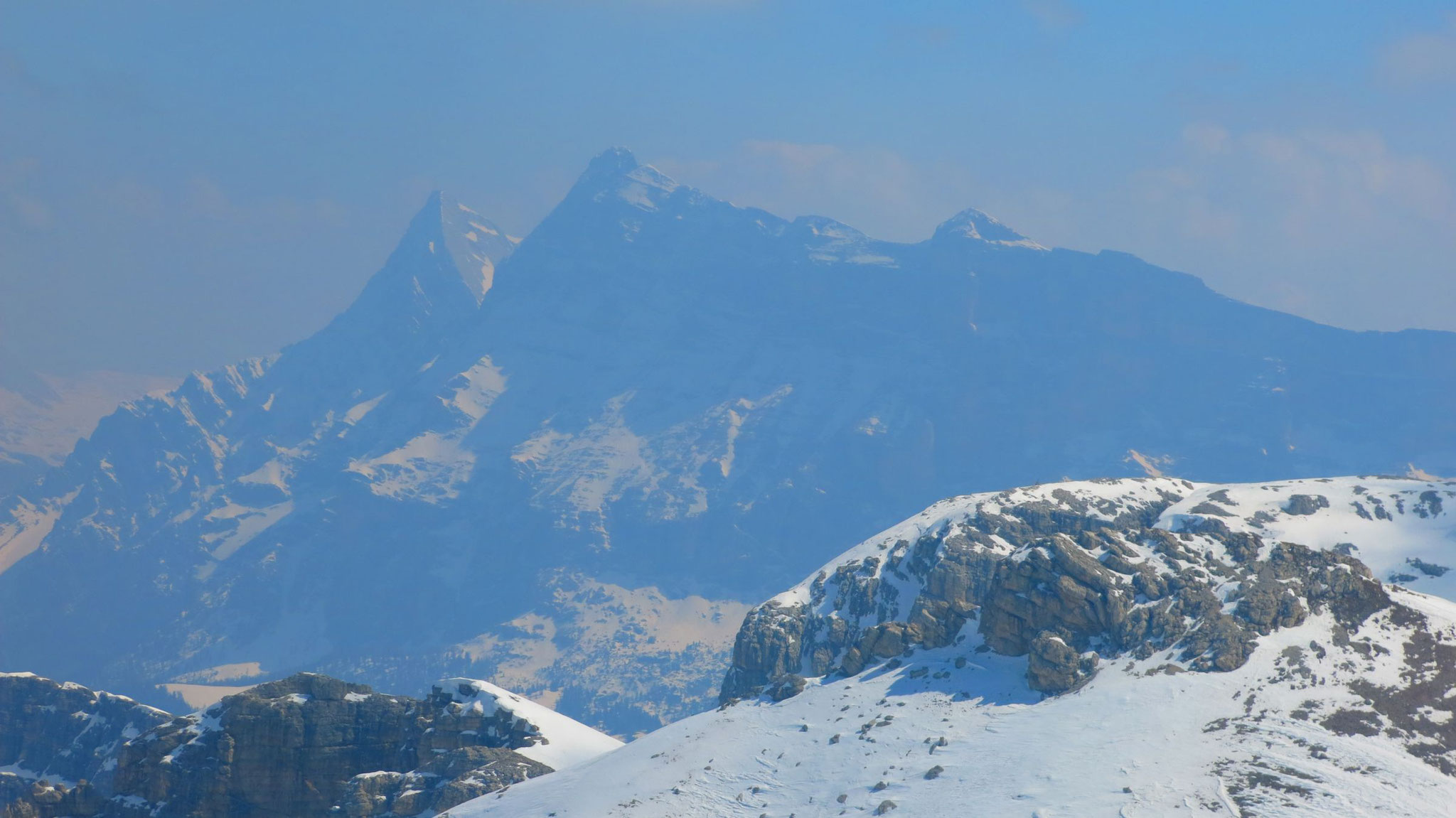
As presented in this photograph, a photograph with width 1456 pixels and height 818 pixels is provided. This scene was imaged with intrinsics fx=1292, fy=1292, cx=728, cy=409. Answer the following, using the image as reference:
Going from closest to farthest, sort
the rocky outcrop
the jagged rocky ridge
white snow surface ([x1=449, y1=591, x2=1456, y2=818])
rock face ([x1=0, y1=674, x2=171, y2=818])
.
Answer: white snow surface ([x1=449, y1=591, x2=1456, y2=818]) → the rocky outcrop → the jagged rocky ridge → rock face ([x1=0, y1=674, x2=171, y2=818])

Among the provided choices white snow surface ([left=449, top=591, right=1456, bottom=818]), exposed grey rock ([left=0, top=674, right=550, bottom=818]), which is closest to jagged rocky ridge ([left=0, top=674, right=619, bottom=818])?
exposed grey rock ([left=0, top=674, right=550, bottom=818])

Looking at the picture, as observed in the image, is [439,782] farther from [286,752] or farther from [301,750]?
[286,752]

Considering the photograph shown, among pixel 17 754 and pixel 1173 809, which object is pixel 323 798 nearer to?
pixel 17 754

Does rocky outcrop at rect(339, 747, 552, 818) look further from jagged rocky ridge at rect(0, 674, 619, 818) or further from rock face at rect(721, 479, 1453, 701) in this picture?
rock face at rect(721, 479, 1453, 701)

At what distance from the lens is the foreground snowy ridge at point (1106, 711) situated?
101500 millimetres

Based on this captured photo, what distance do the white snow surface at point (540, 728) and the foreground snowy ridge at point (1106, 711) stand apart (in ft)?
48.5

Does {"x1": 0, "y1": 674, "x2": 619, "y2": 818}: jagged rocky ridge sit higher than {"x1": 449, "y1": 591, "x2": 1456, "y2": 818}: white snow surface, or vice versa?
{"x1": 0, "y1": 674, "x2": 619, "y2": 818}: jagged rocky ridge

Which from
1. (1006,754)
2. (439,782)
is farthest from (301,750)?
(1006,754)

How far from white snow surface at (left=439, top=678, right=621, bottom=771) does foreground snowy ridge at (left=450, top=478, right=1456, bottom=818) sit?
48.5ft

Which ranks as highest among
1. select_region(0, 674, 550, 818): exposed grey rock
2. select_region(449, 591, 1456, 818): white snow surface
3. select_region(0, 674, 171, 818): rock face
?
select_region(0, 674, 171, 818): rock face

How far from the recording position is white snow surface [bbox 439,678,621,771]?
492ft

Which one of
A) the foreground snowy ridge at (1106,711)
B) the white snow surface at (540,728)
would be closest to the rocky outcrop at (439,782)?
the white snow surface at (540,728)

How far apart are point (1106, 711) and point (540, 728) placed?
70.1m

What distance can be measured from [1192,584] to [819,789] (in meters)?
44.4
